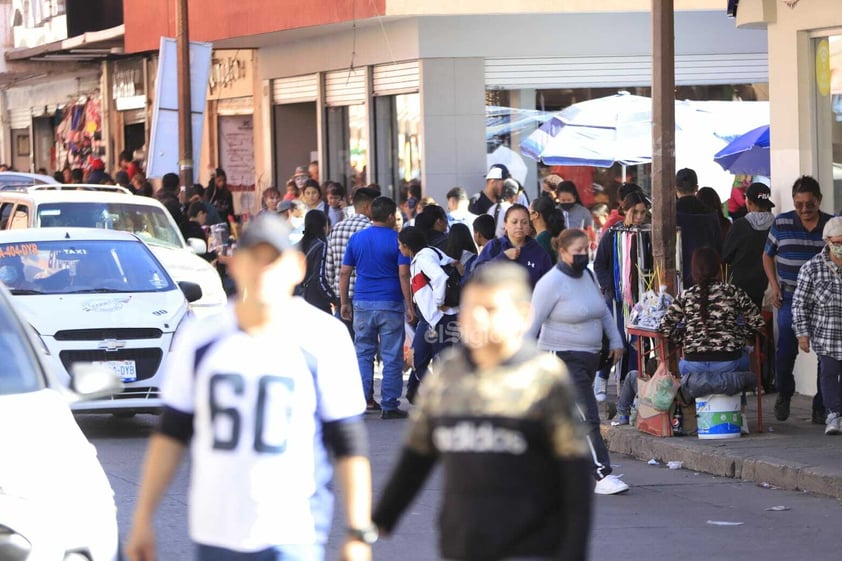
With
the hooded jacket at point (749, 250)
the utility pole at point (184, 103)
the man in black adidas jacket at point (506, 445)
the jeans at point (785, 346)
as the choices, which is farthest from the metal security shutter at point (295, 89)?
the man in black adidas jacket at point (506, 445)

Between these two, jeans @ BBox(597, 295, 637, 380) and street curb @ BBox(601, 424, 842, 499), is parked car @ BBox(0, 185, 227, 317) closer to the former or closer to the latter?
jeans @ BBox(597, 295, 637, 380)

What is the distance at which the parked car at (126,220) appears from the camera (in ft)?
54.4

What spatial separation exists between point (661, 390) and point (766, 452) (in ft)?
3.62

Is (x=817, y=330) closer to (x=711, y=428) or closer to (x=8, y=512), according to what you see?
(x=711, y=428)

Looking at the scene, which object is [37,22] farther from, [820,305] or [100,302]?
[820,305]

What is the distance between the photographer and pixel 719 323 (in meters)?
11.3

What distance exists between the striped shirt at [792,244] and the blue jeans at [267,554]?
28.0 feet

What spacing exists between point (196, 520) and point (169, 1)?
24.4m

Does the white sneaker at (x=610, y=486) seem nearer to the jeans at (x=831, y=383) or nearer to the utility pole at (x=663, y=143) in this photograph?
the jeans at (x=831, y=383)

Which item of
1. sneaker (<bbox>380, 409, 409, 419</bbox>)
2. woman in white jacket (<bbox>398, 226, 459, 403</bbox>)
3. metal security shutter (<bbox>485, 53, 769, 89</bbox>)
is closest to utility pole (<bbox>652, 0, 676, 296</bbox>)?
woman in white jacket (<bbox>398, 226, 459, 403</bbox>)

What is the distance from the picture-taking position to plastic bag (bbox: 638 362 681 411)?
11617 mm

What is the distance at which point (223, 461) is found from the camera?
15.1 feet

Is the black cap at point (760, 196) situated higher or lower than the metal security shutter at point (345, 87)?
lower

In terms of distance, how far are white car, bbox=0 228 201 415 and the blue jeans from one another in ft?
24.7
